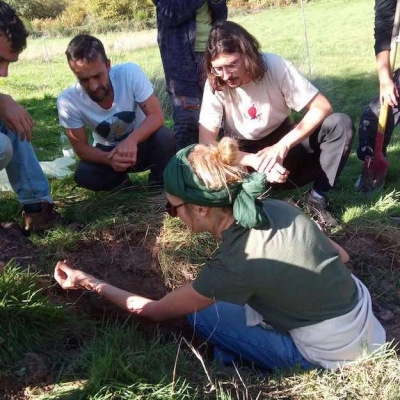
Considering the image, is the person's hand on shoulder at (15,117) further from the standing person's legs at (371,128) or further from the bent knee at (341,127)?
the standing person's legs at (371,128)

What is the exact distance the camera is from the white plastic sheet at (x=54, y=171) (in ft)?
13.7

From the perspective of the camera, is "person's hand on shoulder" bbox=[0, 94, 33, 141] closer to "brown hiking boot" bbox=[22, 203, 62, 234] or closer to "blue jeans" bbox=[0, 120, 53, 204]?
"blue jeans" bbox=[0, 120, 53, 204]

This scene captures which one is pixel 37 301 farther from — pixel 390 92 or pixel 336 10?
pixel 336 10

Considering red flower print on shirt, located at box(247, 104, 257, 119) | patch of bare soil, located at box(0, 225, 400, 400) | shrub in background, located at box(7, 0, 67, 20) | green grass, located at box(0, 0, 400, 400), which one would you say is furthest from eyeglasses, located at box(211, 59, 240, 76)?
shrub in background, located at box(7, 0, 67, 20)

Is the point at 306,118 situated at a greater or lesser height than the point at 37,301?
greater

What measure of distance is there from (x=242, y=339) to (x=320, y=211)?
1.27 metres

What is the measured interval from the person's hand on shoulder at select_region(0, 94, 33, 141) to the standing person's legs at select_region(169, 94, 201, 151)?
1.23 m

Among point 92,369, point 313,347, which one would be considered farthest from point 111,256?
point 313,347

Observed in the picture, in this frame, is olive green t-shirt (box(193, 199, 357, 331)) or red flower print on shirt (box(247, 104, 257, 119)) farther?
red flower print on shirt (box(247, 104, 257, 119))

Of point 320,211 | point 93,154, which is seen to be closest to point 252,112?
point 320,211

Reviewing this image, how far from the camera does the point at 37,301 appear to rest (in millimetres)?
2541

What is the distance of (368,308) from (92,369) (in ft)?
3.89

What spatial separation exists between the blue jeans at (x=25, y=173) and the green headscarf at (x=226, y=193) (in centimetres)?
155

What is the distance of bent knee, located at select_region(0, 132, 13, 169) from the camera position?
316 cm
